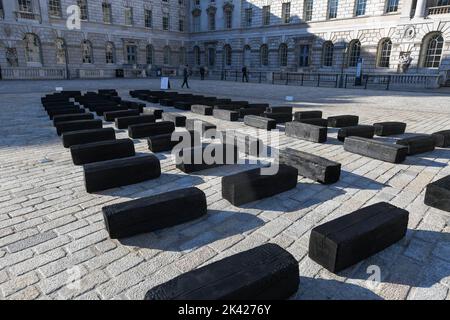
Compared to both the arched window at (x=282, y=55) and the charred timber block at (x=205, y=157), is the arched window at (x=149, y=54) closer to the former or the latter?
the arched window at (x=282, y=55)

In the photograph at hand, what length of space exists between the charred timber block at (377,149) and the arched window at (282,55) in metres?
35.4

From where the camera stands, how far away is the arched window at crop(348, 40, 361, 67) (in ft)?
109

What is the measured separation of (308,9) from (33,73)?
3252cm

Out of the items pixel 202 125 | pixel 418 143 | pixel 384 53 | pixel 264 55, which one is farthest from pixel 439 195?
pixel 264 55

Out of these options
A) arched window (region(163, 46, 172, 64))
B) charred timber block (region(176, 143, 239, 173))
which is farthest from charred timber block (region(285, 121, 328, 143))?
arched window (region(163, 46, 172, 64))

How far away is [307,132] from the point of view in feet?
25.0

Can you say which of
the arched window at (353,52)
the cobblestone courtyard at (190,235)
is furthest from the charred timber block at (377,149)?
the arched window at (353,52)

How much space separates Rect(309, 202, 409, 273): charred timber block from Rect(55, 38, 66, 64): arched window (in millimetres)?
41346

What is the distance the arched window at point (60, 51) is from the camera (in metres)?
36.2

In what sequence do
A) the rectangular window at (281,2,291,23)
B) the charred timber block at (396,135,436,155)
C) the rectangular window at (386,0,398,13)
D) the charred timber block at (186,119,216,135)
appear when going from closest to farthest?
1. the charred timber block at (396,135,436,155)
2. the charred timber block at (186,119,216,135)
3. the rectangular window at (386,0,398,13)
4. the rectangular window at (281,2,291,23)

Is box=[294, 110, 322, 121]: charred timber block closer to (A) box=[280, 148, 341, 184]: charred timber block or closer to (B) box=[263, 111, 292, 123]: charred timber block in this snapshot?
(B) box=[263, 111, 292, 123]: charred timber block

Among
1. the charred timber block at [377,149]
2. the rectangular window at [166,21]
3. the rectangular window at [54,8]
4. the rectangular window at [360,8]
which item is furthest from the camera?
the rectangular window at [166,21]

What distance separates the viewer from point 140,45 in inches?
1715

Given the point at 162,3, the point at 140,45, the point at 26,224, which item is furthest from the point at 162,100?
the point at 162,3
